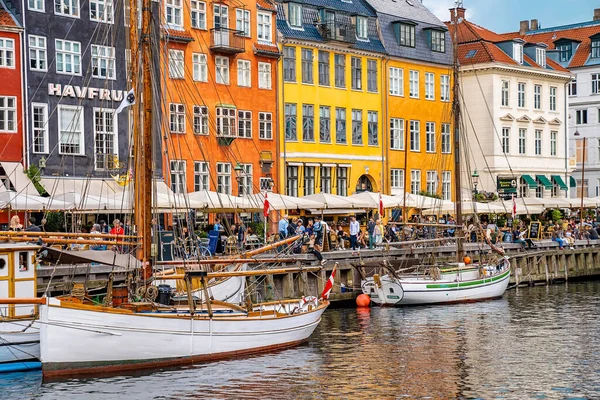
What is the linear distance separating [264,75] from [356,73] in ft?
26.4

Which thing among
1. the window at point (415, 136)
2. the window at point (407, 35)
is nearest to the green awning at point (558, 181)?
the window at point (415, 136)

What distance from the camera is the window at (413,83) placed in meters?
73.3

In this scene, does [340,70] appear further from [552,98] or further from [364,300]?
[364,300]

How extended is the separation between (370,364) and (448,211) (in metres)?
35.8

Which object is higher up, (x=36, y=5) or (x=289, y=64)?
(x=36, y=5)

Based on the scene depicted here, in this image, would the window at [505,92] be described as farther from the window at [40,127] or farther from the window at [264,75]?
the window at [40,127]

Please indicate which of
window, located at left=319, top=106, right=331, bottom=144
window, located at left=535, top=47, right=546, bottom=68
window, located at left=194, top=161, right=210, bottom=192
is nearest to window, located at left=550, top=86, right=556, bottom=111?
window, located at left=535, top=47, right=546, bottom=68

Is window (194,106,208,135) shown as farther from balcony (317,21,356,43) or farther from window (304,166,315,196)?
balcony (317,21,356,43)

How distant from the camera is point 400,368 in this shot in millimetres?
30891

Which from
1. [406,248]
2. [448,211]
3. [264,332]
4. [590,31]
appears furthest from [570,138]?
[264,332]

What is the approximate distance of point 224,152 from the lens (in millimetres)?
60031

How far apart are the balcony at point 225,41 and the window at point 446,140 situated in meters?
20.4

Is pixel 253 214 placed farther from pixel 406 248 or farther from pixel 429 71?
pixel 429 71

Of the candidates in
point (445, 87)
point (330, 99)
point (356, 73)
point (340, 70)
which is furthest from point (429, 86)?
point (330, 99)
